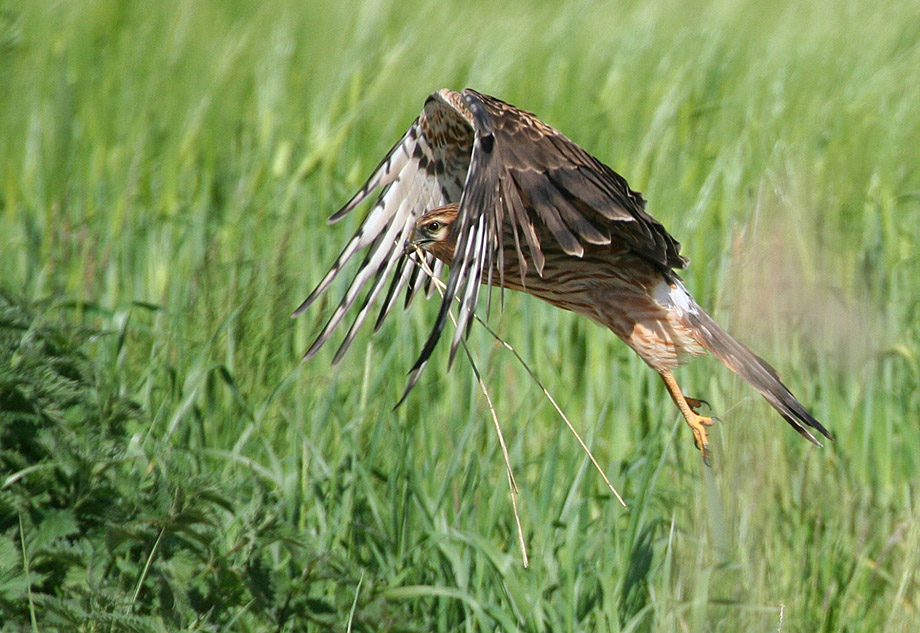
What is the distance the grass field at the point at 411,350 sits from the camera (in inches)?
99.1

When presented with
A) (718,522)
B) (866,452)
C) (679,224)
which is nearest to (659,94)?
(679,224)

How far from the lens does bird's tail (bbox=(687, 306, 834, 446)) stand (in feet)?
7.90

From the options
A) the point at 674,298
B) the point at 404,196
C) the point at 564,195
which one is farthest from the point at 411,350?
the point at 564,195

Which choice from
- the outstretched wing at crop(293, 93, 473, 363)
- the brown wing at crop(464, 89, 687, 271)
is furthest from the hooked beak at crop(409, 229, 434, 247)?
the brown wing at crop(464, 89, 687, 271)

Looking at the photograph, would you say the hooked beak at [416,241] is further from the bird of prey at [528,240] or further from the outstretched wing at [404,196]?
the outstretched wing at [404,196]

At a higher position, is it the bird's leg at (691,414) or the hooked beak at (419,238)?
the hooked beak at (419,238)

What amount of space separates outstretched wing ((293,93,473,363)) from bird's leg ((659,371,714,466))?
2.69 feet

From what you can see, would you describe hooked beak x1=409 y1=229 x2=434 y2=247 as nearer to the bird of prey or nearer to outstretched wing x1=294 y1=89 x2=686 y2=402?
the bird of prey

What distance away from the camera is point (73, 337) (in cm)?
300

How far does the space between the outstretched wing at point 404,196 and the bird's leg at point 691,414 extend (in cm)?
82

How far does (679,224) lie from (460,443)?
5.03 ft

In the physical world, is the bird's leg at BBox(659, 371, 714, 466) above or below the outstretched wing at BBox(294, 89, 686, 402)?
below

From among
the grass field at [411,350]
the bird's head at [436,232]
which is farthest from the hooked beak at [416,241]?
the grass field at [411,350]

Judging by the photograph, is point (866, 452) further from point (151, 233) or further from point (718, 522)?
point (151, 233)
